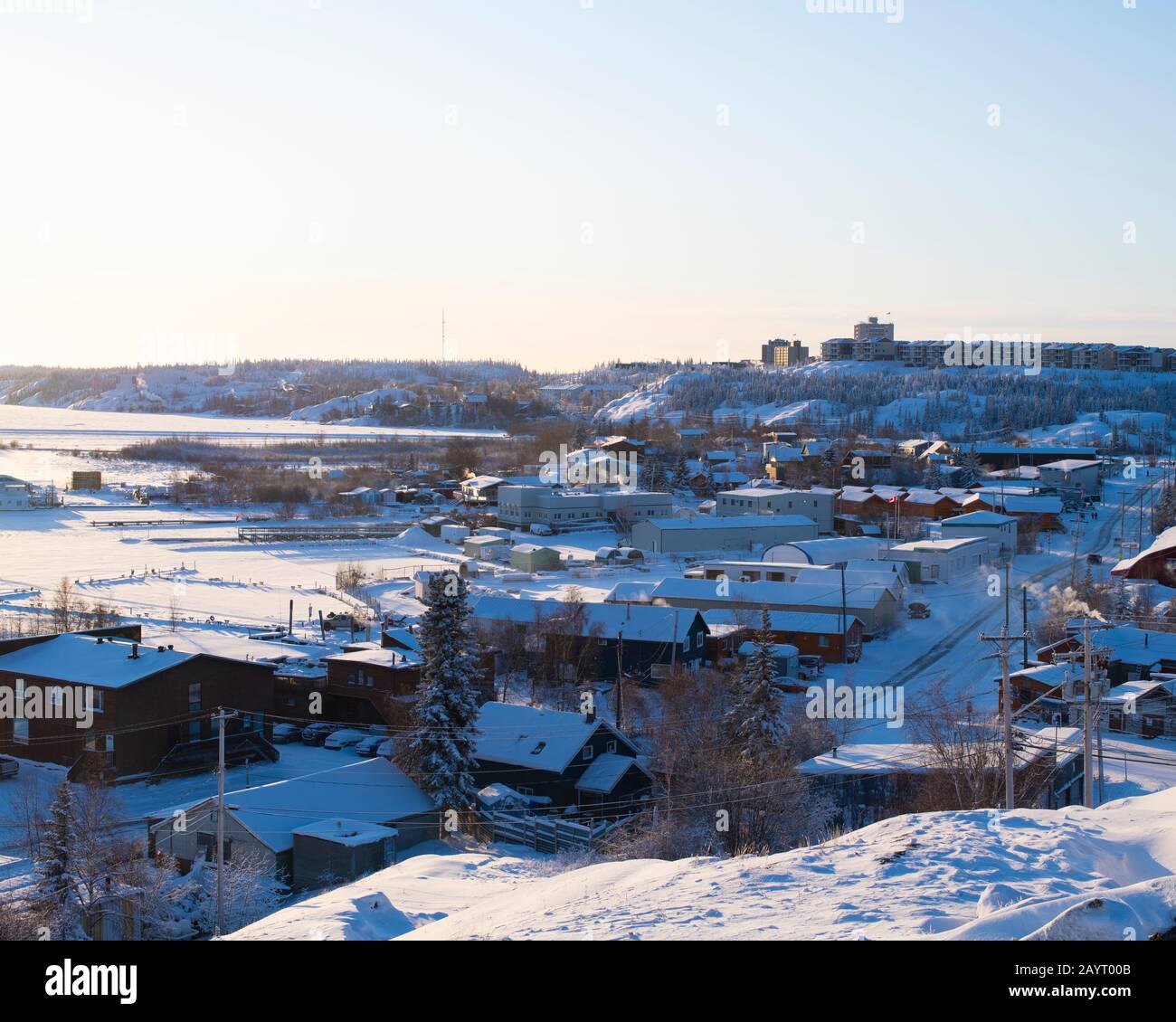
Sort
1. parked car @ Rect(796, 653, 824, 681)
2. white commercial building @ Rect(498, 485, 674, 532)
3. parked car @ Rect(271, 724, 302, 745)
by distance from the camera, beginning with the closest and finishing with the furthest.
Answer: parked car @ Rect(271, 724, 302, 745), parked car @ Rect(796, 653, 824, 681), white commercial building @ Rect(498, 485, 674, 532)

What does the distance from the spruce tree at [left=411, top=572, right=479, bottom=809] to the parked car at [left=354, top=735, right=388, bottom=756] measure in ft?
7.15

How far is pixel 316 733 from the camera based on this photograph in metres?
15.3

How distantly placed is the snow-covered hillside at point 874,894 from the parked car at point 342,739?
7.66 m

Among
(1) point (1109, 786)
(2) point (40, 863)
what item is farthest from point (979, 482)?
(2) point (40, 863)

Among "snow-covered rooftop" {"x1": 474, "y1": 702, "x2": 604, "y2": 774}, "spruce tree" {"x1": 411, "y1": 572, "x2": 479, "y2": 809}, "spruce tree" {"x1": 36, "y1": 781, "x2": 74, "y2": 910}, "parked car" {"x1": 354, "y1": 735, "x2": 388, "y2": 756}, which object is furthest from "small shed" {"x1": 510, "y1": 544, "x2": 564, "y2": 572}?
"spruce tree" {"x1": 36, "y1": 781, "x2": 74, "y2": 910}

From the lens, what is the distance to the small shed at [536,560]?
29.6m

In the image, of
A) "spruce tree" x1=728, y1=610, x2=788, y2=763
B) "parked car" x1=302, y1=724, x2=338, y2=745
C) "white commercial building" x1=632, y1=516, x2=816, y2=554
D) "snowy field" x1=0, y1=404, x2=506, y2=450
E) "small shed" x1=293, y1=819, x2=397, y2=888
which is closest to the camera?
"small shed" x1=293, y1=819, x2=397, y2=888

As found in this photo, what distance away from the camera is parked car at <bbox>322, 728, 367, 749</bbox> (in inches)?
588

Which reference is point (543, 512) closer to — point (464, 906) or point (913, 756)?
point (913, 756)

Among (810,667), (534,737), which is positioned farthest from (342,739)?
(810,667)

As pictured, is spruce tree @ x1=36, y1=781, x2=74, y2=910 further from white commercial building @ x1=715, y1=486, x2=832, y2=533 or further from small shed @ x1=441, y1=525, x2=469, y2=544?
white commercial building @ x1=715, y1=486, x2=832, y2=533

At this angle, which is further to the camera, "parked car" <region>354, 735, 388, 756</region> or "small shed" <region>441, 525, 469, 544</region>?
"small shed" <region>441, 525, 469, 544</region>
